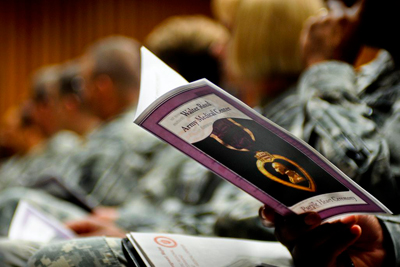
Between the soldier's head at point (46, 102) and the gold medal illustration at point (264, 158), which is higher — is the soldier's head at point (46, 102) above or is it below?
below

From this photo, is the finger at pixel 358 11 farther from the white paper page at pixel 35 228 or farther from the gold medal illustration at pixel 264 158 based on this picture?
the white paper page at pixel 35 228

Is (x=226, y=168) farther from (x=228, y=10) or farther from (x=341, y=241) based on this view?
(x=228, y=10)

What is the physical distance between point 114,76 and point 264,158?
203 cm

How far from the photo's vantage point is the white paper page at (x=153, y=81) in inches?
22.0

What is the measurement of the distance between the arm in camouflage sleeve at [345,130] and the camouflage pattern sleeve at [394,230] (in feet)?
0.22

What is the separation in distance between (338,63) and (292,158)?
442 mm

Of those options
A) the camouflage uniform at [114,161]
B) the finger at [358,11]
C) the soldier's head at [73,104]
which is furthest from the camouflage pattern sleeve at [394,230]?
the soldier's head at [73,104]

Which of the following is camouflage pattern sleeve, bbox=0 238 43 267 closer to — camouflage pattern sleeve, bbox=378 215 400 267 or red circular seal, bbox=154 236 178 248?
red circular seal, bbox=154 236 178 248

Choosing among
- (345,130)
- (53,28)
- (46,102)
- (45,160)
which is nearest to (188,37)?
(45,160)

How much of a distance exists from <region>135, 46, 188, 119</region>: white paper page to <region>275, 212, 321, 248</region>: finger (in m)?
0.22

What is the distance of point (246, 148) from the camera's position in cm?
57

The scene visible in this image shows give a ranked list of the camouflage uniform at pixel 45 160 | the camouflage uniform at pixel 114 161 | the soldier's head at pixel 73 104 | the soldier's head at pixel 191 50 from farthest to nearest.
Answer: the soldier's head at pixel 73 104, the camouflage uniform at pixel 45 160, the soldier's head at pixel 191 50, the camouflage uniform at pixel 114 161

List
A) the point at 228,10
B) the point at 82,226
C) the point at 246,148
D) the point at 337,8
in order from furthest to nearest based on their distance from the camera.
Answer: the point at 228,10, the point at 82,226, the point at 337,8, the point at 246,148

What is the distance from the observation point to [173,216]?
1298 millimetres
